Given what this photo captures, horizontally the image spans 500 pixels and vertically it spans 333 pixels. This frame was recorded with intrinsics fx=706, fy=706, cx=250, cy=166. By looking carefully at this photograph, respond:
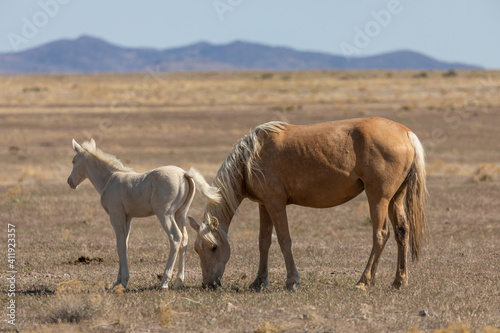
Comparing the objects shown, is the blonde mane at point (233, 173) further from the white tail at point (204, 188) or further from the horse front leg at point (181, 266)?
the horse front leg at point (181, 266)

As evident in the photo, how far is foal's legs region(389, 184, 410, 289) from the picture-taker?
8578 millimetres

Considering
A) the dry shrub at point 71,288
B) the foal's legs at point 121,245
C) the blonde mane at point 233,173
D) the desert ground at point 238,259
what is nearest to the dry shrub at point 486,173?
the desert ground at point 238,259

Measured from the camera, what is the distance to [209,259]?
8633 mm

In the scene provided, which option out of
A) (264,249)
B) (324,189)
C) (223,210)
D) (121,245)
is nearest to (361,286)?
(324,189)

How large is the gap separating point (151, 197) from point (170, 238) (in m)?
0.55

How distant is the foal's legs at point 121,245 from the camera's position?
8703 mm

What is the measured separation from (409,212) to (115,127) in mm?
30077

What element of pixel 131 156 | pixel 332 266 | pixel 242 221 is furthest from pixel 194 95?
pixel 332 266

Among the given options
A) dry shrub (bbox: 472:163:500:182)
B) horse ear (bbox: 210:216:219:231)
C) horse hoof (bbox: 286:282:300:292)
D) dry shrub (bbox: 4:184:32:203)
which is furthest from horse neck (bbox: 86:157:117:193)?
dry shrub (bbox: 472:163:500:182)

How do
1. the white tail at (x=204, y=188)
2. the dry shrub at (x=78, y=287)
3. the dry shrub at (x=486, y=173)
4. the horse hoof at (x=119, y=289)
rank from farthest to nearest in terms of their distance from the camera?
the dry shrub at (x=486, y=173) → the white tail at (x=204, y=188) → the horse hoof at (x=119, y=289) → the dry shrub at (x=78, y=287)

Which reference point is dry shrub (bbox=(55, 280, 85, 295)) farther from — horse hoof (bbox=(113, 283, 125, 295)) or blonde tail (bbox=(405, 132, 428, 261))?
blonde tail (bbox=(405, 132, 428, 261))

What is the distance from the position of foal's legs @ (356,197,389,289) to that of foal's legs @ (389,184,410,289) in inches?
8.5

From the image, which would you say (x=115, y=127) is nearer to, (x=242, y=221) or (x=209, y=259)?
(x=242, y=221)

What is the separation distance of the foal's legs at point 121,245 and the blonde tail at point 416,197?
355 centimetres
